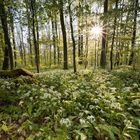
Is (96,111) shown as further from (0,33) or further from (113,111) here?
(0,33)

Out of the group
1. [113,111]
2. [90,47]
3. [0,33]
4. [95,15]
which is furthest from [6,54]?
[90,47]

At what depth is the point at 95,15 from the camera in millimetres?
11586

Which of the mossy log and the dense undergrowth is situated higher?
the mossy log

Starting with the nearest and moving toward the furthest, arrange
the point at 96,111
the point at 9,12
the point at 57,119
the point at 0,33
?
the point at 57,119, the point at 96,111, the point at 9,12, the point at 0,33

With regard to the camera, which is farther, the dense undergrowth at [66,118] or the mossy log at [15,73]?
the mossy log at [15,73]

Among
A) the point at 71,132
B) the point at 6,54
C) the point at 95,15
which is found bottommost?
the point at 71,132

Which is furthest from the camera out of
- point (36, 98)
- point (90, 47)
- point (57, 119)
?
point (90, 47)

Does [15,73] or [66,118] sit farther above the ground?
[15,73]

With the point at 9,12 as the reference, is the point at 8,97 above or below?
below

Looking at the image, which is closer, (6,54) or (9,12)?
(9,12)

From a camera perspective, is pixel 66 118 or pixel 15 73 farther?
pixel 15 73

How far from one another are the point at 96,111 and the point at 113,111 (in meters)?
0.44

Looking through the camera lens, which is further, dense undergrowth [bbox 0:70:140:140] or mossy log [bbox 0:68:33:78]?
mossy log [bbox 0:68:33:78]

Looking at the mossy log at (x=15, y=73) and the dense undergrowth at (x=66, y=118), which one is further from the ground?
the mossy log at (x=15, y=73)
